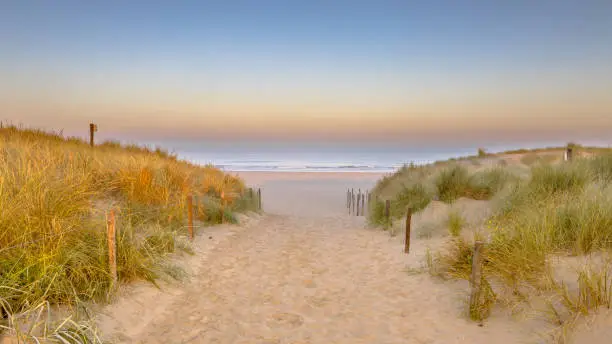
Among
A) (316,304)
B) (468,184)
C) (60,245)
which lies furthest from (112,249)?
(468,184)

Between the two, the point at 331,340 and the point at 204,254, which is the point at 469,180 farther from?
the point at 331,340

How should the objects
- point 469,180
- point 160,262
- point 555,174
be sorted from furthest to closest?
point 469,180
point 555,174
point 160,262

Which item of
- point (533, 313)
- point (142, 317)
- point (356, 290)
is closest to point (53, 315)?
point (142, 317)

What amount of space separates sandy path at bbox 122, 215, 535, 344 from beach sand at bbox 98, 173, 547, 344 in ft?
0.05

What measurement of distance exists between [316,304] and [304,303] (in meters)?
0.21

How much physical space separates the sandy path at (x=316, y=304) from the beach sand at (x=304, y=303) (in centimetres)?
1

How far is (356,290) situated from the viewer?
7.31 m

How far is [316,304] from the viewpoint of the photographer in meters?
6.58

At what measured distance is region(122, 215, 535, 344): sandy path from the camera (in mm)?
5254

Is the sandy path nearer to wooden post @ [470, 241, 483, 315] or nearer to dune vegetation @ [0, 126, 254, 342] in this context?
wooden post @ [470, 241, 483, 315]

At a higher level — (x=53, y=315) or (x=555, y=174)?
(x=555, y=174)

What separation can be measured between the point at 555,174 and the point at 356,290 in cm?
672

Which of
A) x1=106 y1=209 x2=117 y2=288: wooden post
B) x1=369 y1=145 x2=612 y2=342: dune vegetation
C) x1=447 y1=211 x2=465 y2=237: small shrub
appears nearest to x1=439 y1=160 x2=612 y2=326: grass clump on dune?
x1=369 y1=145 x2=612 y2=342: dune vegetation

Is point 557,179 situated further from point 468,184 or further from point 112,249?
point 112,249
